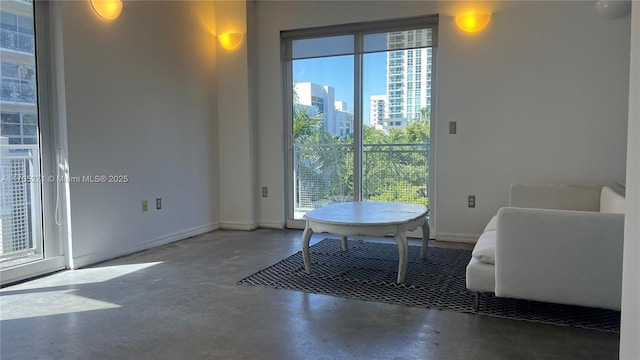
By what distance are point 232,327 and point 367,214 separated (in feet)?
4.47

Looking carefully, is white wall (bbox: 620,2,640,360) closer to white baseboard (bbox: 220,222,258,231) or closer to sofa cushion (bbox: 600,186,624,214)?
sofa cushion (bbox: 600,186,624,214)

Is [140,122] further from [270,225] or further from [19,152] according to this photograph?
[270,225]

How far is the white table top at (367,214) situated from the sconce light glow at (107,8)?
2.34 meters

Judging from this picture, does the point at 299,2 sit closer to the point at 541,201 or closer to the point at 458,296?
the point at 541,201

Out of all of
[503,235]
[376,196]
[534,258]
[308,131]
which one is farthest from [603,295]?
[308,131]

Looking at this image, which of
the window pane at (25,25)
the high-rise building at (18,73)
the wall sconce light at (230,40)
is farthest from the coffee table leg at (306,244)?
the wall sconce light at (230,40)

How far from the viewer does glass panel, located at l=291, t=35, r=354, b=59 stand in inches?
188

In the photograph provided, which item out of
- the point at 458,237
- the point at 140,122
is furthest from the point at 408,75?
the point at 140,122

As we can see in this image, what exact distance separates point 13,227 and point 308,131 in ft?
9.68

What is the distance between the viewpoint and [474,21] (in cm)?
414

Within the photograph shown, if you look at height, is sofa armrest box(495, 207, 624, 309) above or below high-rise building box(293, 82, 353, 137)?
below

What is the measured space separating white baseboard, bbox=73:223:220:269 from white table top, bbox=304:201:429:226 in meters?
1.77

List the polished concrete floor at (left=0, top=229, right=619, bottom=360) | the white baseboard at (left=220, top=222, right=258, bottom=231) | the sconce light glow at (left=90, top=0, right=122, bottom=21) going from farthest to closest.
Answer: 1. the white baseboard at (left=220, top=222, right=258, bottom=231)
2. the sconce light glow at (left=90, top=0, right=122, bottom=21)
3. the polished concrete floor at (left=0, top=229, right=619, bottom=360)

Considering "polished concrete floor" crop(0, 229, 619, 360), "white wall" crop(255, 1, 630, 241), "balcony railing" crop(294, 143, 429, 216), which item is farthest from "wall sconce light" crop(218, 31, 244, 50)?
"polished concrete floor" crop(0, 229, 619, 360)
